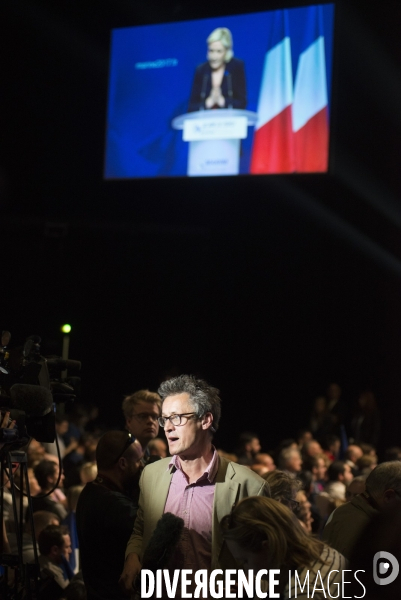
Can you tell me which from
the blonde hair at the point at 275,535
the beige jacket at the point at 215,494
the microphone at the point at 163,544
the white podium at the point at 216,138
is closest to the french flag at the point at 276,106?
the white podium at the point at 216,138

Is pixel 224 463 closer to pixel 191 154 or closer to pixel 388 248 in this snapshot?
pixel 191 154

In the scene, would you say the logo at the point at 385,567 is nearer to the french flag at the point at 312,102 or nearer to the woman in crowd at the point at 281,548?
Answer: the woman in crowd at the point at 281,548

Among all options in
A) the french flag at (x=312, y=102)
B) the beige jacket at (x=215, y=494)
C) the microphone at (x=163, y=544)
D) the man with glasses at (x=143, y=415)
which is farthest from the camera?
the french flag at (x=312, y=102)

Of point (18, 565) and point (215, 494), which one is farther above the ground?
point (215, 494)

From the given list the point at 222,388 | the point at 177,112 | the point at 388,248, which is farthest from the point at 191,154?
the point at 222,388

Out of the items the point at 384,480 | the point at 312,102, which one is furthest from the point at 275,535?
the point at 312,102

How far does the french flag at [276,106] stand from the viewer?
840 cm

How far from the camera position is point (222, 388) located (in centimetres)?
1098

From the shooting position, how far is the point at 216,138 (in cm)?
870

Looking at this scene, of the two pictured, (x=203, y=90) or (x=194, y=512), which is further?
(x=203, y=90)

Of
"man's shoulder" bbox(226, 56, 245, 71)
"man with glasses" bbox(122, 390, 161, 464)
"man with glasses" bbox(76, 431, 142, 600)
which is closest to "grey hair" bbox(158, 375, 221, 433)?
"man with glasses" bbox(76, 431, 142, 600)

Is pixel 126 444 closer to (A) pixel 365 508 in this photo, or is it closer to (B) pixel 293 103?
(A) pixel 365 508

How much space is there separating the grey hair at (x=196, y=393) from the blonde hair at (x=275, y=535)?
2.16ft

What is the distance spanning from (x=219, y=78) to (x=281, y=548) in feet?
24.4
